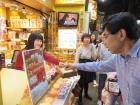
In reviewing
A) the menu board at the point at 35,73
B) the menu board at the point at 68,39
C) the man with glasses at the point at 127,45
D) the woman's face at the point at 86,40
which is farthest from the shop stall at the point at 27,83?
the menu board at the point at 68,39

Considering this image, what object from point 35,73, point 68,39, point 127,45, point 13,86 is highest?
point 127,45

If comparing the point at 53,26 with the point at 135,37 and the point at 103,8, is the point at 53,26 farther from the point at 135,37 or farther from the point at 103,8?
the point at 103,8

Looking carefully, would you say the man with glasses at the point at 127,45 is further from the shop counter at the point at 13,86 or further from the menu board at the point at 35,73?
the shop counter at the point at 13,86

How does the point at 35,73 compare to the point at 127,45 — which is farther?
the point at 35,73

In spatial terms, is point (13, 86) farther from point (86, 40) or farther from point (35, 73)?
point (86, 40)

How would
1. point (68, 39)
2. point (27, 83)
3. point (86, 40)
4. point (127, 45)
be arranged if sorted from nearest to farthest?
point (127, 45)
point (27, 83)
point (86, 40)
point (68, 39)

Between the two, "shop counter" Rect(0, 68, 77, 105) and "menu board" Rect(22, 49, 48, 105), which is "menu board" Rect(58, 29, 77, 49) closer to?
"menu board" Rect(22, 49, 48, 105)

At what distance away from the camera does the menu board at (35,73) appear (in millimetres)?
2035

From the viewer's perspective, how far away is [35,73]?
2.19 m

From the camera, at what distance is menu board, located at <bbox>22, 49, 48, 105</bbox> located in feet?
6.68

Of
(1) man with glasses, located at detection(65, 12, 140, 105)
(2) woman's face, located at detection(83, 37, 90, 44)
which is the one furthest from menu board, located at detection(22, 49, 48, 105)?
→ (2) woman's face, located at detection(83, 37, 90, 44)

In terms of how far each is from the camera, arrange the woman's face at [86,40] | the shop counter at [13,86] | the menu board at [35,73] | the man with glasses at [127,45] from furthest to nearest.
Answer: the woman's face at [86,40]
the shop counter at [13,86]
the menu board at [35,73]
the man with glasses at [127,45]

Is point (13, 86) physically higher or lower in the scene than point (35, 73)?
lower

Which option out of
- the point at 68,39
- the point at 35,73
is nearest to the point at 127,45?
the point at 35,73
